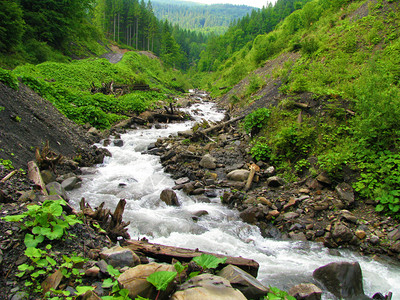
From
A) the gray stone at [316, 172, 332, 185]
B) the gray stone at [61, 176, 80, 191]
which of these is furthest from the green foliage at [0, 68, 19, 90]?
the gray stone at [316, 172, 332, 185]

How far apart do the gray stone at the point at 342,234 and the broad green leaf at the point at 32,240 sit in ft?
20.7

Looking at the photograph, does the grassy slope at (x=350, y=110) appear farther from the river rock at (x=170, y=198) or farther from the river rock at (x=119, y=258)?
the river rock at (x=119, y=258)

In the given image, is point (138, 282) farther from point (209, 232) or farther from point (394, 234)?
point (394, 234)

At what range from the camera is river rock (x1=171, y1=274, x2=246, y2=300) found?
2.86 m

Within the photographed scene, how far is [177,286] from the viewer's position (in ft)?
10.5

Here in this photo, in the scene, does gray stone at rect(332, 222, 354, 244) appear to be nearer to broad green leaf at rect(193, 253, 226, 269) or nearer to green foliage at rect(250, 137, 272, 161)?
broad green leaf at rect(193, 253, 226, 269)

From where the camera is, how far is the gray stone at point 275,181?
334 inches

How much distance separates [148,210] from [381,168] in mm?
6830

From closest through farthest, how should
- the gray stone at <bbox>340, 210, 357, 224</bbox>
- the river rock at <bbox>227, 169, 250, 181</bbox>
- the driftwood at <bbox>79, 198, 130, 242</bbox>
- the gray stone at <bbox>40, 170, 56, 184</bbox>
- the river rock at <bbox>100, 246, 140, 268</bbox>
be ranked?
the river rock at <bbox>100, 246, 140, 268</bbox> → the driftwood at <bbox>79, 198, 130, 242</bbox> → the gray stone at <bbox>340, 210, 357, 224</bbox> → the gray stone at <bbox>40, 170, 56, 184</bbox> → the river rock at <bbox>227, 169, 250, 181</bbox>

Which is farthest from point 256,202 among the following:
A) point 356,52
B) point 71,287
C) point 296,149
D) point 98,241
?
point 356,52

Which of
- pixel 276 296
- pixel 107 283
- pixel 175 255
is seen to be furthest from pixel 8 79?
pixel 276 296

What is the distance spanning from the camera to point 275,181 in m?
8.49

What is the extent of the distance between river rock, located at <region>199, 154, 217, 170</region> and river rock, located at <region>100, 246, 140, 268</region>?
22.4 ft

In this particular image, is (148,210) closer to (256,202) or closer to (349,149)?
(256,202)
